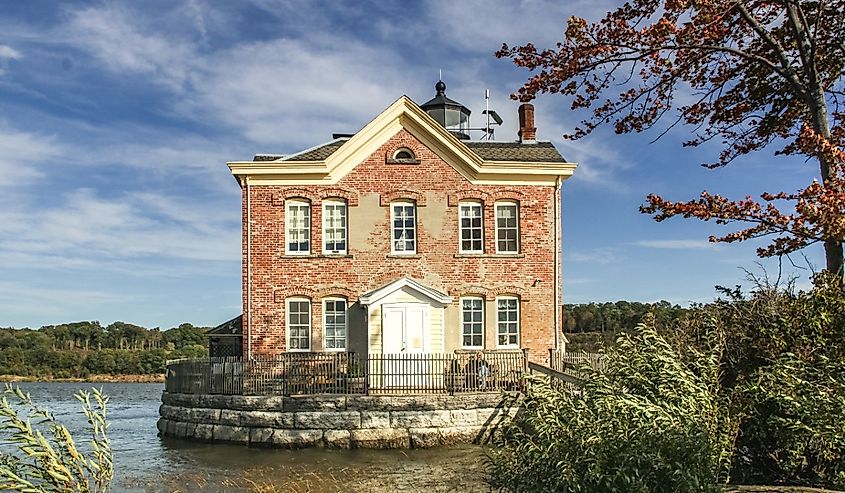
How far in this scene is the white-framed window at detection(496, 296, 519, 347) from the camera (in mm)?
22641

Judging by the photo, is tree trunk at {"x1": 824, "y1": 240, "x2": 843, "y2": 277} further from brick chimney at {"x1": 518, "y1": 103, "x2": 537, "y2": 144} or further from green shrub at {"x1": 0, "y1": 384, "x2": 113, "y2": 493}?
brick chimney at {"x1": 518, "y1": 103, "x2": 537, "y2": 144}

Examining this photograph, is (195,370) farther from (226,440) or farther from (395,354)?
(395,354)

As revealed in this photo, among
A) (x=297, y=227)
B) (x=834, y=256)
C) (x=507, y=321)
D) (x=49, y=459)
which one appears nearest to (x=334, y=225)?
(x=297, y=227)

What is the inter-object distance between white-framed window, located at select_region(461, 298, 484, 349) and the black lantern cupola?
8801 mm

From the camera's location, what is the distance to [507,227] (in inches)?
912

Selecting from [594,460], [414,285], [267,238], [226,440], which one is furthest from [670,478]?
[267,238]

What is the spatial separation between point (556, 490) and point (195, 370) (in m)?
15.3

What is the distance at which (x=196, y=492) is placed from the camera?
12.6m

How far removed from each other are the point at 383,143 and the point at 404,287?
4.26 metres

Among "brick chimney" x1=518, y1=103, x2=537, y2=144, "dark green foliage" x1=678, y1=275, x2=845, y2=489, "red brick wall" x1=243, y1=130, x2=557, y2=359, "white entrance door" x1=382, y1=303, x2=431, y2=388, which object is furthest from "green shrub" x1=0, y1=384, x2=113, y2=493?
"brick chimney" x1=518, y1=103, x2=537, y2=144

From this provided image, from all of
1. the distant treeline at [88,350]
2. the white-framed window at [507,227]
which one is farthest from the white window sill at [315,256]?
the distant treeline at [88,350]

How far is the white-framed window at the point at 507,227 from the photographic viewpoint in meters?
23.0

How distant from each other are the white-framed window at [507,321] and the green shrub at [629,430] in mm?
14437

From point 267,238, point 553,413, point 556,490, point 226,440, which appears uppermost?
point 267,238
